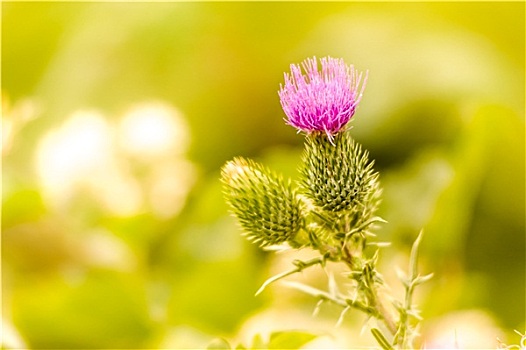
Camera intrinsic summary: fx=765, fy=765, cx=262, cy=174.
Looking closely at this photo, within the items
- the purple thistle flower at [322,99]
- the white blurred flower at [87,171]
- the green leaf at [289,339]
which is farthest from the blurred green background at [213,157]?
the purple thistle flower at [322,99]

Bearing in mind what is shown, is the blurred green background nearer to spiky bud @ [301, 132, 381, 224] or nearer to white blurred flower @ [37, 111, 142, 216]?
white blurred flower @ [37, 111, 142, 216]

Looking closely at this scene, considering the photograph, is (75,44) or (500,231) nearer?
(500,231)

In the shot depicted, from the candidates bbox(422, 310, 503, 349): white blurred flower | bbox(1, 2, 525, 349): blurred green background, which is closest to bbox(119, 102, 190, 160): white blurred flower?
bbox(1, 2, 525, 349): blurred green background

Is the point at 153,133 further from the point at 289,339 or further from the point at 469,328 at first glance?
the point at 289,339

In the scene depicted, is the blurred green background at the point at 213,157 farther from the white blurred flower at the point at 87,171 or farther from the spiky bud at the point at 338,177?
the spiky bud at the point at 338,177

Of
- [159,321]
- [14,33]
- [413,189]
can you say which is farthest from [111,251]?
[14,33]

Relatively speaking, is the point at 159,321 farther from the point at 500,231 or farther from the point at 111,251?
the point at 500,231

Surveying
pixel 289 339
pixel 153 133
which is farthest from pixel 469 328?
pixel 153 133

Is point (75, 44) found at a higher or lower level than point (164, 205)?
higher
